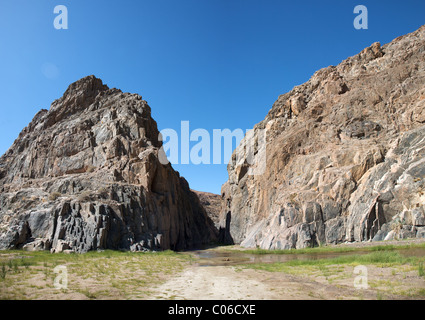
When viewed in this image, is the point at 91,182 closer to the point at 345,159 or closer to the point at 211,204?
the point at 345,159

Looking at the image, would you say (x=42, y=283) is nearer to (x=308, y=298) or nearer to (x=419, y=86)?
(x=308, y=298)

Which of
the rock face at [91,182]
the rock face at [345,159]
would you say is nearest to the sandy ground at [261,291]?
the rock face at [345,159]

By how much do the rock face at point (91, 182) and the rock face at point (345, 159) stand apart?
21.5 meters

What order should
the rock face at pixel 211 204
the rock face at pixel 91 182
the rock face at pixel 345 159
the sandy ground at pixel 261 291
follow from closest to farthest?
the sandy ground at pixel 261 291, the rock face at pixel 345 159, the rock face at pixel 91 182, the rock face at pixel 211 204

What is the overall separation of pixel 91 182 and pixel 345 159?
4715cm

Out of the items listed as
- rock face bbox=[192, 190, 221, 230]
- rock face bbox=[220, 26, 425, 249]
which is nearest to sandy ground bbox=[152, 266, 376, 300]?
rock face bbox=[220, 26, 425, 249]

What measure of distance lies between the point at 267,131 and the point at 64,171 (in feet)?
167

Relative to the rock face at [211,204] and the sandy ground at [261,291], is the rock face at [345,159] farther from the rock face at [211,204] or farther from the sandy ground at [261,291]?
the rock face at [211,204]

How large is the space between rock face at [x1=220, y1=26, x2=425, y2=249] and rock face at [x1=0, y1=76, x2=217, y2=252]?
70.7 feet

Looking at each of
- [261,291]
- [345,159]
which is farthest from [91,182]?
[261,291]

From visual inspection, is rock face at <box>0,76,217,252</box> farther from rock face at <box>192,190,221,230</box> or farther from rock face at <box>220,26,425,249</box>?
rock face at <box>192,190,221,230</box>

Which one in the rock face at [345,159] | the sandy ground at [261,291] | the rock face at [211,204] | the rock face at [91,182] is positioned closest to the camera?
the sandy ground at [261,291]

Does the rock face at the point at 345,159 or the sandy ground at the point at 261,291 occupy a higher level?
the rock face at the point at 345,159

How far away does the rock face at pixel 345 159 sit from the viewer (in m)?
38.0
